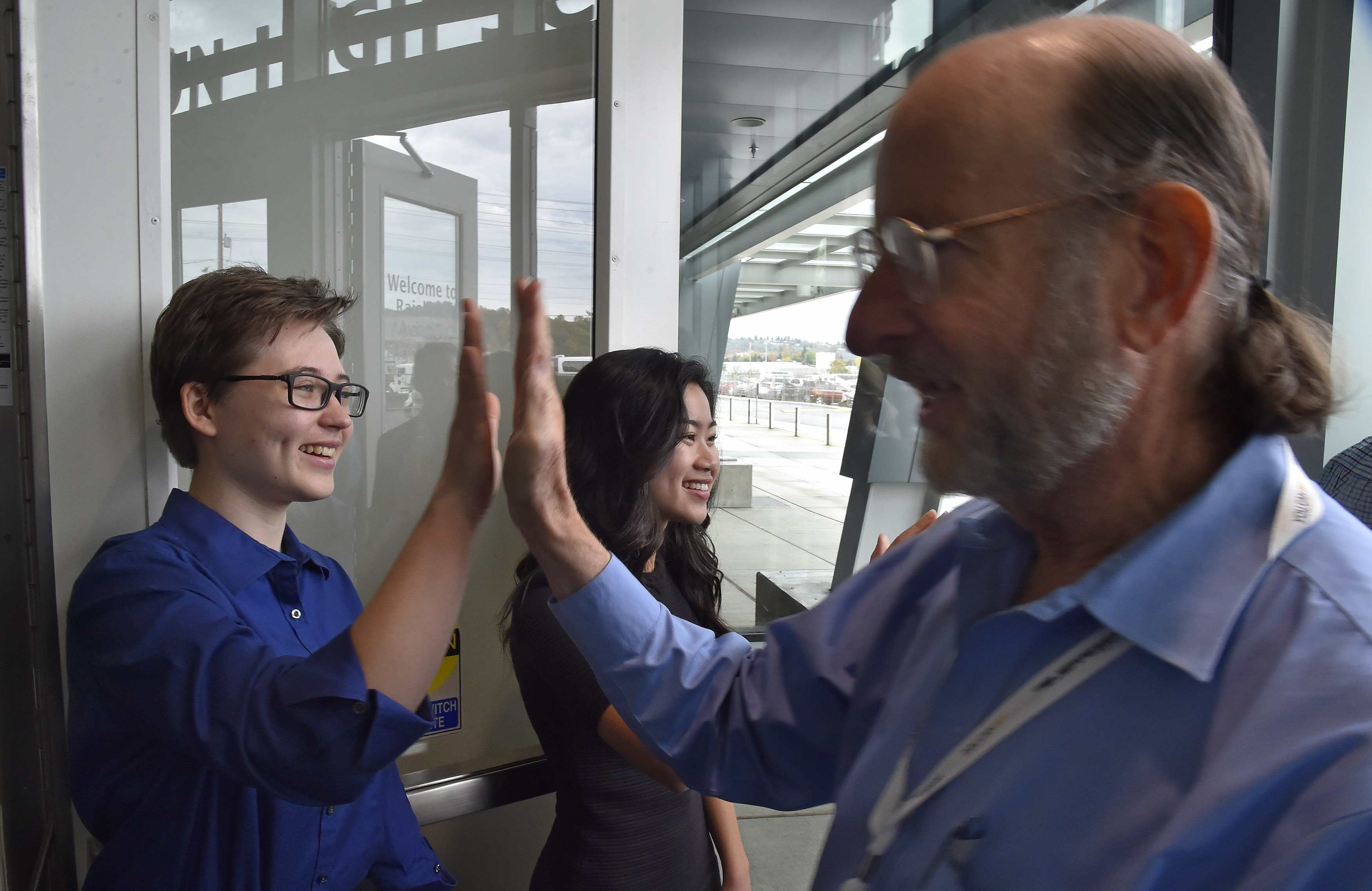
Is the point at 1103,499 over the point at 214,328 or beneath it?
beneath

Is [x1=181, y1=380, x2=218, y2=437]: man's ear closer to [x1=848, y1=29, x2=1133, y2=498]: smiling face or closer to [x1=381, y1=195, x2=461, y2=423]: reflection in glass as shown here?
[x1=381, y1=195, x2=461, y2=423]: reflection in glass

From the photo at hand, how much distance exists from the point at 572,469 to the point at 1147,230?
132 centimetres

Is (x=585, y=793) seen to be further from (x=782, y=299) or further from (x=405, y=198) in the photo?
(x=782, y=299)

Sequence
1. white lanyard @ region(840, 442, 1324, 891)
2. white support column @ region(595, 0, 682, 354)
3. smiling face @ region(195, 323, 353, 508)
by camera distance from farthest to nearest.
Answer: white support column @ region(595, 0, 682, 354) < smiling face @ region(195, 323, 353, 508) < white lanyard @ region(840, 442, 1324, 891)

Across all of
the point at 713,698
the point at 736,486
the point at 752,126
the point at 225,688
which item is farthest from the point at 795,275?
the point at 225,688

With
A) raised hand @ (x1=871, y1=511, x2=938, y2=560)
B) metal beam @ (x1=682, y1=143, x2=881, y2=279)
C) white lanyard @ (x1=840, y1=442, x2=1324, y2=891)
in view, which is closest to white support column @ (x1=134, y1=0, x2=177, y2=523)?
raised hand @ (x1=871, y1=511, x2=938, y2=560)

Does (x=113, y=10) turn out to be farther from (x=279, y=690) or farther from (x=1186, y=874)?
(x=1186, y=874)

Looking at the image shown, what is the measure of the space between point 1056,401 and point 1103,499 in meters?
0.13

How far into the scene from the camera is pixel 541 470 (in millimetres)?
1056

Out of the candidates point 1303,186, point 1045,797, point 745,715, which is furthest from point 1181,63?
point 1303,186

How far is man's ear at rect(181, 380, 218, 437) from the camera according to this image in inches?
57.6

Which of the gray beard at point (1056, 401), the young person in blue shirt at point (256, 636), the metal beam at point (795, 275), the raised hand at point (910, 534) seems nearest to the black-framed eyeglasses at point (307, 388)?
the young person in blue shirt at point (256, 636)

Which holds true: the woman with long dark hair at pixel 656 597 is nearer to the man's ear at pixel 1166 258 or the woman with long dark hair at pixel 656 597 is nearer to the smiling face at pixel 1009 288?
the smiling face at pixel 1009 288

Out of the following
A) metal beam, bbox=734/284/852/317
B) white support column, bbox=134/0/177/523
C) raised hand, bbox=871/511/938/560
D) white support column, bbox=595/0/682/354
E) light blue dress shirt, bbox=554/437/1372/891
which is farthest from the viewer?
metal beam, bbox=734/284/852/317
